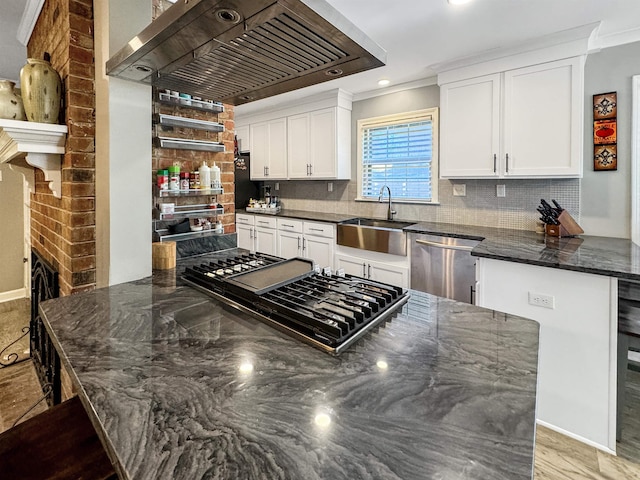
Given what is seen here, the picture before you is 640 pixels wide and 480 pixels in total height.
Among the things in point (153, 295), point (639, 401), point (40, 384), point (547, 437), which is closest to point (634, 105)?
point (639, 401)

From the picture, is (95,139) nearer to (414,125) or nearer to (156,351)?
(156,351)

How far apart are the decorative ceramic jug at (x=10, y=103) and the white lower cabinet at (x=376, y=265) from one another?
9.03ft

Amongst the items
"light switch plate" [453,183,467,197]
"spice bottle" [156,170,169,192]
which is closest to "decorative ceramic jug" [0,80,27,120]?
"spice bottle" [156,170,169,192]

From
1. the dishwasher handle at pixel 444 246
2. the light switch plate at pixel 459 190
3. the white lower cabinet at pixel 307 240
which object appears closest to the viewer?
the dishwasher handle at pixel 444 246

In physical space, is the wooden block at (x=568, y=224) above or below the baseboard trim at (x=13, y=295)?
above

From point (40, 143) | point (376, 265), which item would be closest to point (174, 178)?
point (40, 143)

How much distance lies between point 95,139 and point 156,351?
1297 millimetres

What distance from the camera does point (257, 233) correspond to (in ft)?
15.3

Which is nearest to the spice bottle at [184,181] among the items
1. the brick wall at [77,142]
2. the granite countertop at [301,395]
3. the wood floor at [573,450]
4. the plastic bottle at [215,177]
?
the plastic bottle at [215,177]

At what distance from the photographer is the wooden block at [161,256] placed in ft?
5.72

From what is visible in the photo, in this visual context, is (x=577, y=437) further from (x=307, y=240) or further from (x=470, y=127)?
(x=307, y=240)

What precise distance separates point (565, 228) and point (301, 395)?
9.09ft

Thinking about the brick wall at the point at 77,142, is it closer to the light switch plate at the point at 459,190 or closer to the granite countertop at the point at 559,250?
the granite countertop at the point at 559,250

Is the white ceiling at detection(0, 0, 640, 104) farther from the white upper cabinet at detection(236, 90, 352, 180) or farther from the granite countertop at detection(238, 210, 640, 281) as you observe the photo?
Answer: the granite countertop at detection(238, 210, 640, 281)
